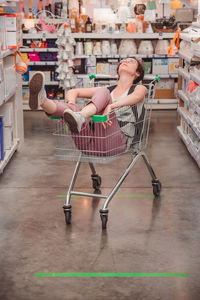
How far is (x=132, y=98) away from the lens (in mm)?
3980

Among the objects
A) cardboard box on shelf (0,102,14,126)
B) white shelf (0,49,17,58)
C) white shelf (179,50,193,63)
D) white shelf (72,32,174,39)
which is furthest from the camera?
white shelf (72,32,174,39)

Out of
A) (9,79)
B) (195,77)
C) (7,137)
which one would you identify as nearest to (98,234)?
(7,137)

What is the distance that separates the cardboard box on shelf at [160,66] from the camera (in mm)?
8930

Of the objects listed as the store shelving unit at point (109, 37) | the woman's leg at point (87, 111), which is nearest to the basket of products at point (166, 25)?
the store shelving unit at point (109, 37)

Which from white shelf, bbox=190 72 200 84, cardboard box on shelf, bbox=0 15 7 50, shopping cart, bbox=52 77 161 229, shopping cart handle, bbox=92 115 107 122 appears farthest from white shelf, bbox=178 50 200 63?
shopping cart handle, bbox=92 115 107 122

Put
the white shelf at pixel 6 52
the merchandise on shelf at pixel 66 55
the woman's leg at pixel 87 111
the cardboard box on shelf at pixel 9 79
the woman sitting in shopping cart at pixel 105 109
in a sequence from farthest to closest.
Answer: the merchandise on shelf at pixel 66 55 → the cardboard box on shelf at pixel 9 79 → the white shelf at pixel 6 52 → the woman sitting in shopping cart at pixel 105 109 → the woman's leg at pixel 87 111

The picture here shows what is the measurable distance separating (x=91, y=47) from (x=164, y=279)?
6.48m

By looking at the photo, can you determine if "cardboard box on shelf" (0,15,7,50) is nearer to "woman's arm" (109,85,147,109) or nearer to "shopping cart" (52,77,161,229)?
"shopping cart" (52,77,161,229)

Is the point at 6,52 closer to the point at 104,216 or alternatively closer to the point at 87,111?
the point at 87,111

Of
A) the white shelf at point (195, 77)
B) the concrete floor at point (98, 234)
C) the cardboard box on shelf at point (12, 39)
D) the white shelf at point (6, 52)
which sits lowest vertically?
the concrete floor at point (98, 234)

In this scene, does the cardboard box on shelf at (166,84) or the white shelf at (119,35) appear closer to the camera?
the white shelf at (119,35)

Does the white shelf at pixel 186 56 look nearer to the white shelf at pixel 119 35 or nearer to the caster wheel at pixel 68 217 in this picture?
the white shelf at pixel 119 35

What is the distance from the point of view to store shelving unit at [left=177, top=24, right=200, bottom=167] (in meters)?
5.44

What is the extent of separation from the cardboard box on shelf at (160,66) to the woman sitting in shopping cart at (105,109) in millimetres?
4722
